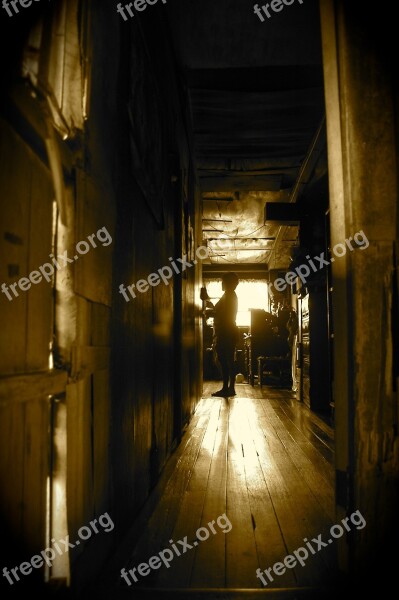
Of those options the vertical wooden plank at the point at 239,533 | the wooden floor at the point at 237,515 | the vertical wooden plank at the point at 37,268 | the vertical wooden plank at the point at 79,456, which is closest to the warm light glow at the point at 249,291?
the wooden floor at the point at 237,515

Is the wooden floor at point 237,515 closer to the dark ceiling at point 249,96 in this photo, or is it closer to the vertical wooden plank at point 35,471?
the vertical wooden plank at point 35,471

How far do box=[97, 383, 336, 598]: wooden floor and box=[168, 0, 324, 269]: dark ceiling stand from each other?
329cm

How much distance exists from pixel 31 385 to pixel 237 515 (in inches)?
56.5

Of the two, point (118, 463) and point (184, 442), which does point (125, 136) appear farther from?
point (184, 442)

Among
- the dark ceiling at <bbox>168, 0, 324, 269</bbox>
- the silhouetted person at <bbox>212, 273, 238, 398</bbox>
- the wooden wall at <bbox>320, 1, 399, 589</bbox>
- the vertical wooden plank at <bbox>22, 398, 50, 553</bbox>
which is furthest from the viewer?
the silhouetted person at <bbox>212, 273, 238, 398</bbox>

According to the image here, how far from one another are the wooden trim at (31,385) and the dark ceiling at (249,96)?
3.08 metres

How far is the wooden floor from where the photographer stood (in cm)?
146

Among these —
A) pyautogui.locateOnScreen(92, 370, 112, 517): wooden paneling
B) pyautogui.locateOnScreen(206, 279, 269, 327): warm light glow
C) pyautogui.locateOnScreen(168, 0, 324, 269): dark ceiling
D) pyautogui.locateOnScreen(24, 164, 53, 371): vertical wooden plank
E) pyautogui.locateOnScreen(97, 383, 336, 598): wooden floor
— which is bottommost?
pyautogui.locateOnScreen(97, 383, 336, 598): wooden floor

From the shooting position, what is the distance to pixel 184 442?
367 cm

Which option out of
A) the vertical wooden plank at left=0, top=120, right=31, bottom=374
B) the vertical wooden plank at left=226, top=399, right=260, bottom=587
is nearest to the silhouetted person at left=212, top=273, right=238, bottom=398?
the vertical wooden plank at left=226, top=399, right=260, bottom=587

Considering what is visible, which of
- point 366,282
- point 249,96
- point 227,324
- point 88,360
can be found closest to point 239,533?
point 88,360

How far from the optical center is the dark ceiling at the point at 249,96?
331 centimetres

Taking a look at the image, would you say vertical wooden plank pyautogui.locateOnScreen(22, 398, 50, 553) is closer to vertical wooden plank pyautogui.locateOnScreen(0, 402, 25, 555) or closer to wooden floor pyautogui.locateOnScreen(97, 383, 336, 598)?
vertical wooden plank pyautogui.locateOnScreen(0, 402, 25, 555)

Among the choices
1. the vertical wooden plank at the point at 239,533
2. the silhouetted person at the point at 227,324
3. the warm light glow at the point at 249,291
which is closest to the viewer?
the vertical wooden plank at the point at 239,533
